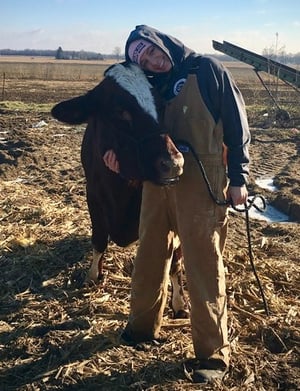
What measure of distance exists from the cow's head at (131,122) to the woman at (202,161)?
0.39 ft

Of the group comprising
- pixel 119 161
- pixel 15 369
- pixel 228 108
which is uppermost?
pixel 228 108

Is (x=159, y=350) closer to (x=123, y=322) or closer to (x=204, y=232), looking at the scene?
(x=123, y=322)

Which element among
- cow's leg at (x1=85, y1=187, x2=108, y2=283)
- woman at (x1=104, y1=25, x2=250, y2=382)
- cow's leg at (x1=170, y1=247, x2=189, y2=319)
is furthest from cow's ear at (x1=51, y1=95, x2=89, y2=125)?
cow's leg at (x1=170, y1=247, x2=189, y2=319)

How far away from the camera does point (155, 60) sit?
3492 millimetres

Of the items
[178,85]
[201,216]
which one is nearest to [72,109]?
[178,85]

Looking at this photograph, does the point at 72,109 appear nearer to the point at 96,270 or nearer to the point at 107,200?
the point at 107,200

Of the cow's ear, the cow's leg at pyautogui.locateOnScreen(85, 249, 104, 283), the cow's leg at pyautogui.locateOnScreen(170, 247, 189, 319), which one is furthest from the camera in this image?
the cow's leg at pyautogui.locateOnScreen(85, 249, 104, 283)

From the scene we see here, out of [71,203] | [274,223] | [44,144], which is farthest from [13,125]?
[274,223]

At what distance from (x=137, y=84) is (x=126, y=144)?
38 cm

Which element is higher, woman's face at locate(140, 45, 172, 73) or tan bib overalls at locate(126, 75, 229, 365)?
woman's face at locate(140, 45, 172, 73)

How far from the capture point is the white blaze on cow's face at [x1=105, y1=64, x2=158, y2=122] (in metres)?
3.45

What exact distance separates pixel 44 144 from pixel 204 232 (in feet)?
27.8

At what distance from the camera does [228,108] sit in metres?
3.30

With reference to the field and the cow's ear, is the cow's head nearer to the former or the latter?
the cow's ear
